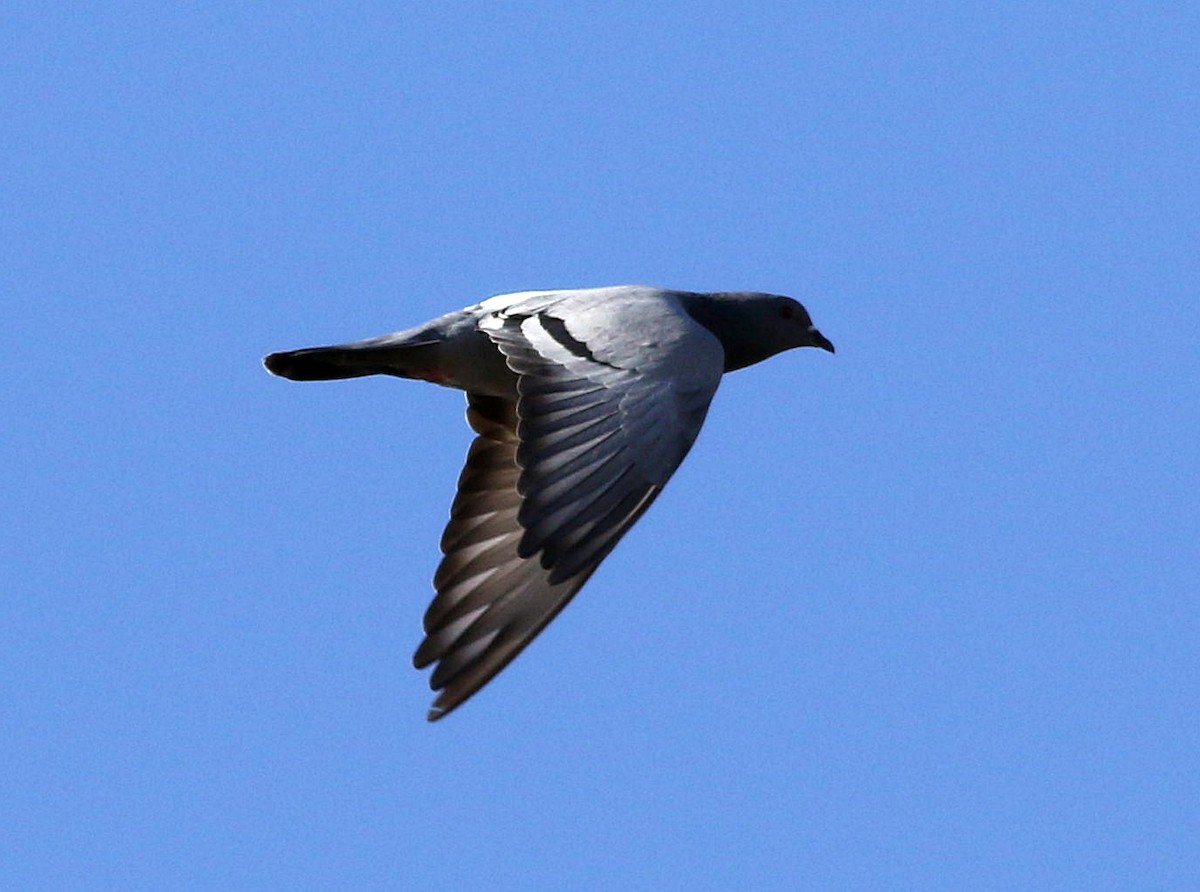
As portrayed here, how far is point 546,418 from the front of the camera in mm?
8992

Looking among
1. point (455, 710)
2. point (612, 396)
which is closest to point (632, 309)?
point (612, 396)

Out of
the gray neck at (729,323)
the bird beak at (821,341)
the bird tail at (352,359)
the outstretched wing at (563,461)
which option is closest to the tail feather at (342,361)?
the bird tail at (352,359)

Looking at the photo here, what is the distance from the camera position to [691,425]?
9094mm

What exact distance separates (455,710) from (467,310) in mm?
2795

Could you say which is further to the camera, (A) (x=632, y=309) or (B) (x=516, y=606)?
(A) (x=632, y=309)

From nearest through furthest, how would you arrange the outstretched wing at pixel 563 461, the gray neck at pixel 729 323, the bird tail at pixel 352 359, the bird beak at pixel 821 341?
the outstretched wing at pixel 563 461 → the bird tail at pixel 352 359 → the gray neck at pixel 729 323 → the bird beak at pixel 821 341

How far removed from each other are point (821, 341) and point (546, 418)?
3.46 m

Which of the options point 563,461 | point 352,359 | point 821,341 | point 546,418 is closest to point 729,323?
point 821,341

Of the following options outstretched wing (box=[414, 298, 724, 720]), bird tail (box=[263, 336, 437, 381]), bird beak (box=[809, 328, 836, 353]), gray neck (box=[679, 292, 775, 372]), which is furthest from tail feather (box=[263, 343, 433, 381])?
bird beak (box=[809, 328, 836, 353])

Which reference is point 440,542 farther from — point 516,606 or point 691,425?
point 691,425

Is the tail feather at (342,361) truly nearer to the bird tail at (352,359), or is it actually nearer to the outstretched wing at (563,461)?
the bird tail at (352,359)

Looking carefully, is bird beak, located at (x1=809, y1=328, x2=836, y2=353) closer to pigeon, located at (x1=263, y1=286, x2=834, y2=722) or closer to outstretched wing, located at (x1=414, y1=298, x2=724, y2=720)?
pigeon, located at (x1=263, y1=286, x2=834, y2=722)

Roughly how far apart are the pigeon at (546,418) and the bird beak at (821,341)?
303 millimetres

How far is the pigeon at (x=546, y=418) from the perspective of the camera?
8.62m
